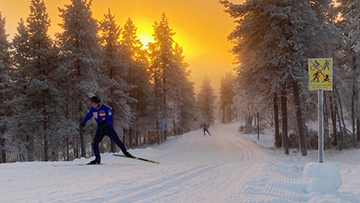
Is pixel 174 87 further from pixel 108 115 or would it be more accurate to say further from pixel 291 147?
pixel 108 115

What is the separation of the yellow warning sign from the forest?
7.92m

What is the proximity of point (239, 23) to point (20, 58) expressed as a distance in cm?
1932

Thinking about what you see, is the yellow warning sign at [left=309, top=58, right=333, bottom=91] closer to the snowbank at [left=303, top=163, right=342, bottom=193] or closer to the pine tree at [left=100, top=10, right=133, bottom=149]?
the snowbank at [left=303, top=163, right=342, bottom=193]

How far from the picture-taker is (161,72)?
34.3 m

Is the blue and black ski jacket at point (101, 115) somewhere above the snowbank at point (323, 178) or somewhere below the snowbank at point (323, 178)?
above

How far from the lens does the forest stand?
16422 millimetres

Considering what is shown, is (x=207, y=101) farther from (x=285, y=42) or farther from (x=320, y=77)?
(x=320, y=77)

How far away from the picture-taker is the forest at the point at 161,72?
16.4 m

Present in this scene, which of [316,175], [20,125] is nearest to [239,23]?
[316,175]

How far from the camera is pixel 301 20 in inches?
607

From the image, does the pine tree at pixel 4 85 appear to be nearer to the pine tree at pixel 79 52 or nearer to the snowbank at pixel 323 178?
the pine tree at pixel 79 52

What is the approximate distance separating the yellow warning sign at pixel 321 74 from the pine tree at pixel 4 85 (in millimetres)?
24508

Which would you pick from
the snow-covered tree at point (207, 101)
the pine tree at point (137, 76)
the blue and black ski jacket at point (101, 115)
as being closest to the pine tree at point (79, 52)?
the pine tree at point (137, 76)

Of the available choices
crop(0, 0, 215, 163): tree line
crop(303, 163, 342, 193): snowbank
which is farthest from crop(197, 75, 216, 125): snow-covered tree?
crop(303, 163, 342, 193): snowbank
